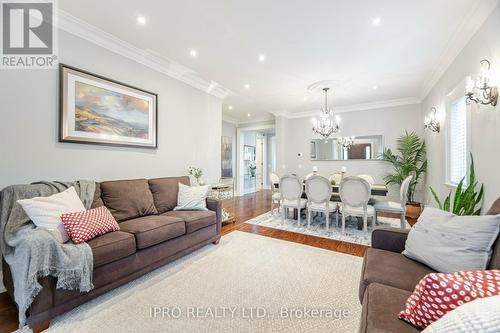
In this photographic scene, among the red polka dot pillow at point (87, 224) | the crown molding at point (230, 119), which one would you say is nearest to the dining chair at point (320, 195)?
the red polka dot pillow at point (87, 224)

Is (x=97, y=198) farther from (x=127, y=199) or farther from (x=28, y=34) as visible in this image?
(x=28, y=34)

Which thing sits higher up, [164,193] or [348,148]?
[348,148]

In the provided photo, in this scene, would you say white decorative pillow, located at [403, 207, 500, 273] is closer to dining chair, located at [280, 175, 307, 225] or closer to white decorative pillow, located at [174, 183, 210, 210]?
dining chair, located at [280, 175, 307, 225]

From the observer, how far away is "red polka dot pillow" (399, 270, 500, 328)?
0.80m

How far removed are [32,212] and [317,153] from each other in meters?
6.19

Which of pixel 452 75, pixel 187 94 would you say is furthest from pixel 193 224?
pixel 452 75

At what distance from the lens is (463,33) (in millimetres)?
2557

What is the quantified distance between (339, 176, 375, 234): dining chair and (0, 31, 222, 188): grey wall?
275 cm

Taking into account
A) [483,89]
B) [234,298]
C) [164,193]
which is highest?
[483,89]

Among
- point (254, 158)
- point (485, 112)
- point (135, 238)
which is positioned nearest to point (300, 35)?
point (485, 112)

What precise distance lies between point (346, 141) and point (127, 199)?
17.4 feet

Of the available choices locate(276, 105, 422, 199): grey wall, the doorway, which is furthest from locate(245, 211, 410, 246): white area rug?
the doorway

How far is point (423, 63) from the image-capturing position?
11.4 ft

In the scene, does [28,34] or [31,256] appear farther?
[28,34]
